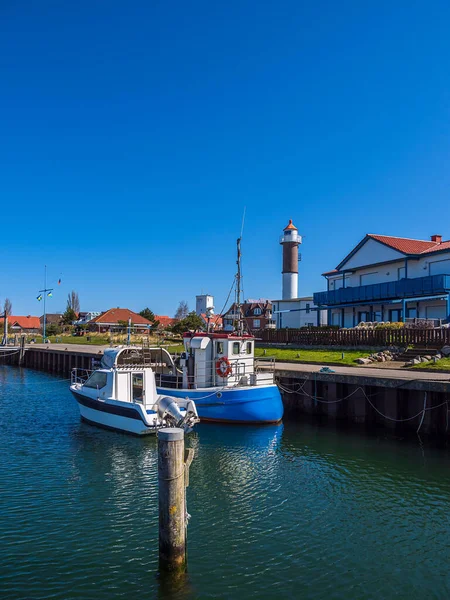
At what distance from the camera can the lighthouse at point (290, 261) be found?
7025 cm

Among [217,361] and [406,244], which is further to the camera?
[406,244]

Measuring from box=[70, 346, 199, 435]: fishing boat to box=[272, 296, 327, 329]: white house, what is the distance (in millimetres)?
37883

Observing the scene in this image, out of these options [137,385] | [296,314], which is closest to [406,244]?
[296,314]

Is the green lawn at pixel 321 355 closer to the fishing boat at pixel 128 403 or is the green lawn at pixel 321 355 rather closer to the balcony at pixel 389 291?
the balcony at pixel 389 291

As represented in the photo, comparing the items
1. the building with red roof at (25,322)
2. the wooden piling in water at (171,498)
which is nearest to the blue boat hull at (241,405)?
the wooden piling in water at (171,498)

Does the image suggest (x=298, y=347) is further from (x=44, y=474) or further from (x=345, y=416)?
(x=44, y=474)

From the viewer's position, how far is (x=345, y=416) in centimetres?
2314

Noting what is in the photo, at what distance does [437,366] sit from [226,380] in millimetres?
10049

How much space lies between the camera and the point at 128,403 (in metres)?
19.5

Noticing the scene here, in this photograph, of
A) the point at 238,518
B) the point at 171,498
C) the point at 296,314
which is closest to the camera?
the point at 171,498

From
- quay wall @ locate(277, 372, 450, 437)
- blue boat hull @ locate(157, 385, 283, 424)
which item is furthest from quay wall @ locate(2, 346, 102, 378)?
quay wall @ locate(277, 372, 450, 437)

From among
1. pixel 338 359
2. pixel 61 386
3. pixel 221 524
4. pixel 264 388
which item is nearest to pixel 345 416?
pixel 264 388

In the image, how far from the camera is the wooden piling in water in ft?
27.9

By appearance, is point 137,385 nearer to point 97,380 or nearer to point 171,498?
point 97,380
